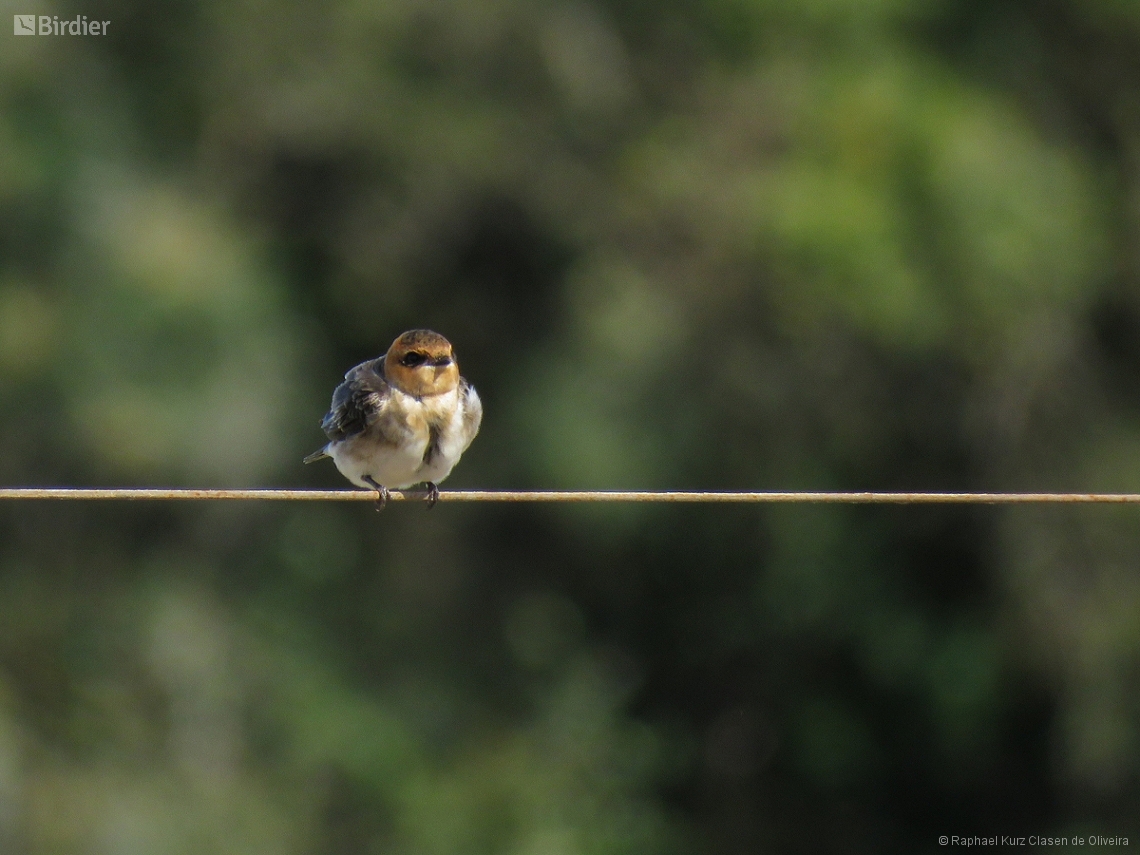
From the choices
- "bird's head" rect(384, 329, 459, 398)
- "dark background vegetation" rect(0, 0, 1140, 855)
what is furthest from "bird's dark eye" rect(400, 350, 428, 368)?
"dark background vegetation" rect(0, 0, 1140, 855)

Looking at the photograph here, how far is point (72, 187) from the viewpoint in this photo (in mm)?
12914

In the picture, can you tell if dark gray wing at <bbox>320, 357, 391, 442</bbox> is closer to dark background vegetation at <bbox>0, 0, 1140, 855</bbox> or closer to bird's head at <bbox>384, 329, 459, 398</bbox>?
bird's head at <bbox>384, 329, 459, 398</bbox>

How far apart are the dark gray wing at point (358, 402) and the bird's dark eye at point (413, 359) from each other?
0.40 ft

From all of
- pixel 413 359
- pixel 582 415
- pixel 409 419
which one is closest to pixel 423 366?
pixel 413 359

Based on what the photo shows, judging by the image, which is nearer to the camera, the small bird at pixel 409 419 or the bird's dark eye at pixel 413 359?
the small bird at pixel 409 419

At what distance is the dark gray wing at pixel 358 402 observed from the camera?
644 cm

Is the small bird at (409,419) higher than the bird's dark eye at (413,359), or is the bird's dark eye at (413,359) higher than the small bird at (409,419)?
the bird's dark eye at (413,359)

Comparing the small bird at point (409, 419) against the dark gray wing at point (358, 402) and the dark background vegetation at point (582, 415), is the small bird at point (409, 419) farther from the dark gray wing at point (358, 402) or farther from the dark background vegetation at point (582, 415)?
the dark background vegetation at point (582, 415)

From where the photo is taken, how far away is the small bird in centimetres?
634

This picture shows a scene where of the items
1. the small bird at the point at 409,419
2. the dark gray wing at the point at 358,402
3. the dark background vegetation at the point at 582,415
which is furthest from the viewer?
the dark background vegetation at the point at 582,415

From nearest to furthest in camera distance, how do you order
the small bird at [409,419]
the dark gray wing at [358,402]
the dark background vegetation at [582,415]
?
the small bird at [409,419], the dark gray wing at [358,402], the dark background vegetation at [582,415]

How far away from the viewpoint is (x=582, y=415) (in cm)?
1373

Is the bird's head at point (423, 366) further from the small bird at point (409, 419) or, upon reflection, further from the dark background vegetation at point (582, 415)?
the dark background vegetation at point (582, 415)

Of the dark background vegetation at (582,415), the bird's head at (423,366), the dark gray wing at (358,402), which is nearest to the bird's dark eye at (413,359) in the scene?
the bird's head at (423,366)
